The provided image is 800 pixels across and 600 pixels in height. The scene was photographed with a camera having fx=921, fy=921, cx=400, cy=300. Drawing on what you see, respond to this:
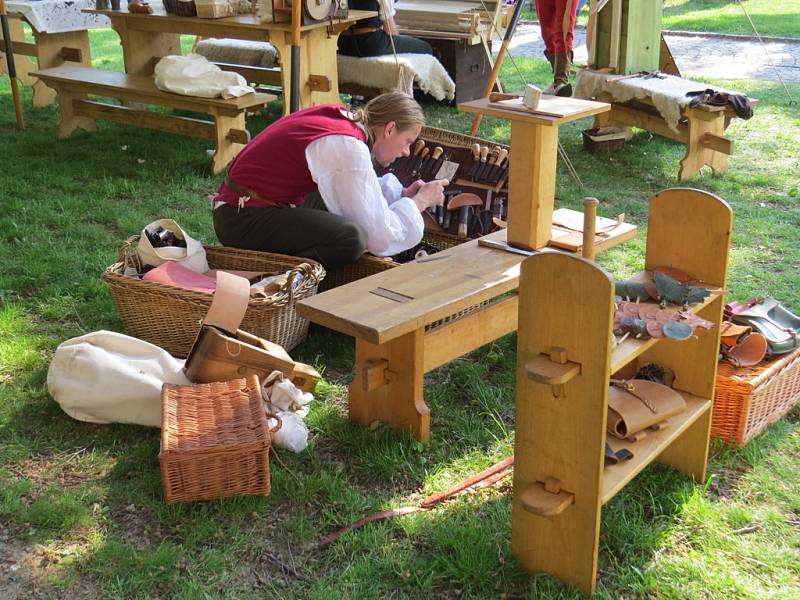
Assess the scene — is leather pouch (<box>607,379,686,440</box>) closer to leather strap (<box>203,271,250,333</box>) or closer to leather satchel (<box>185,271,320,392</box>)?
leather satchel (<box>185,271,320,392</box>)

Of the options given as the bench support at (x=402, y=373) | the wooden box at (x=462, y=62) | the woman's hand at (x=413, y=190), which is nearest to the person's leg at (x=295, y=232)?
the woman's hand at (x=413, y=190)

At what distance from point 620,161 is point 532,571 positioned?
4.82m

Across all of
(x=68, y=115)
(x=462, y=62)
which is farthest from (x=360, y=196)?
(x=462, y=62)

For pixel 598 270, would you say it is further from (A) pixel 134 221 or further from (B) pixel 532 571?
(A) pixel 134 221

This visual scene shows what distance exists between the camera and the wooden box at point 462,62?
851 centimetres

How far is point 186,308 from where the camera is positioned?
3730mm

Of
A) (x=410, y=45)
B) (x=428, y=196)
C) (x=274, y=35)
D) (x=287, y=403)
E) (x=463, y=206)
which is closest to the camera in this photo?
(x=287, y=403)

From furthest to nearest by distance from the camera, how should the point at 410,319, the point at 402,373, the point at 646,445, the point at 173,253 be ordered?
the point at 173,253 → the point at 402,373 → the point at 410,319 → the point at 646,445

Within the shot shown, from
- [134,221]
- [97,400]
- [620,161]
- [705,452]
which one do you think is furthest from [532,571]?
[620,161]

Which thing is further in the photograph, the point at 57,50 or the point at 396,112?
the point at 57,50

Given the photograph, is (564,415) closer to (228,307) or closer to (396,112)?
(228,307)

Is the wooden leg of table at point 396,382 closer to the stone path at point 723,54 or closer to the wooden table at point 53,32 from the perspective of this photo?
the wooden table at point 53,32

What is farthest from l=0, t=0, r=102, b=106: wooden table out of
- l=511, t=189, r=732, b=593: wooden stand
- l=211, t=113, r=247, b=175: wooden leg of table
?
l=511, t=189, r=732, b=593: wooden stand

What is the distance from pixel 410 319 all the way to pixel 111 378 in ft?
3.83
